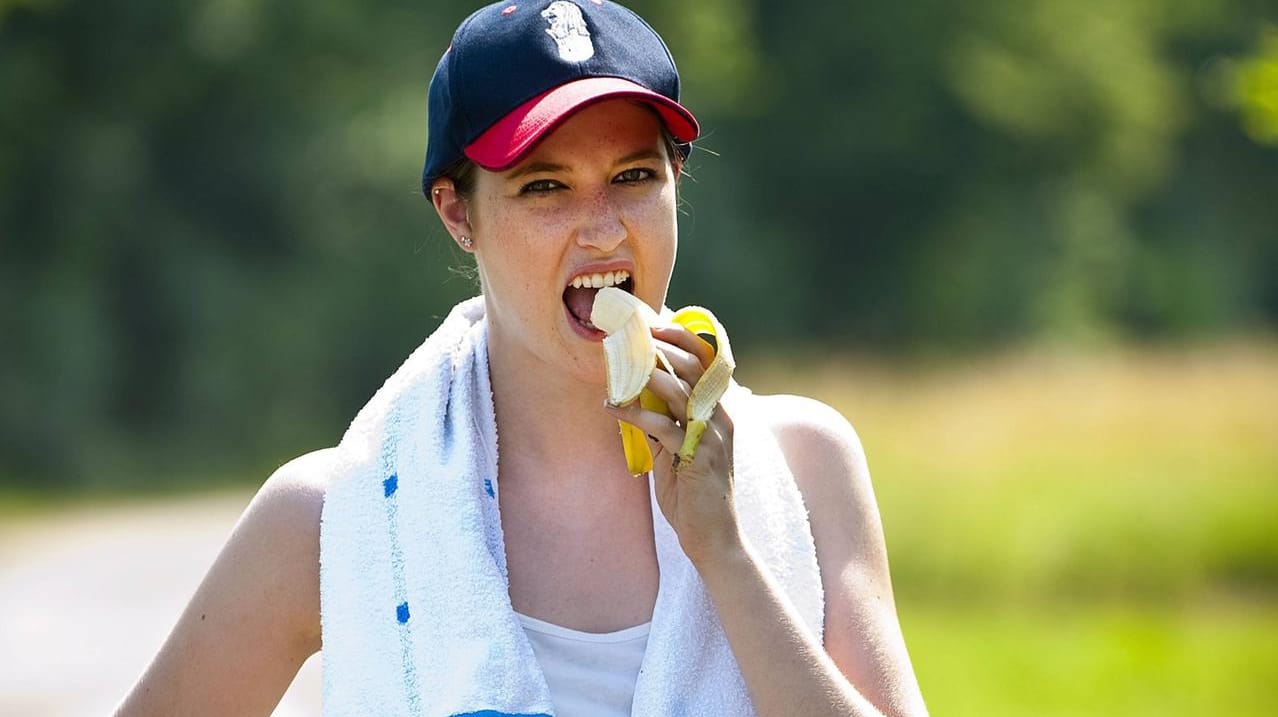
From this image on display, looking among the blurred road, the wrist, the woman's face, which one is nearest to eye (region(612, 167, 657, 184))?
the woman's face

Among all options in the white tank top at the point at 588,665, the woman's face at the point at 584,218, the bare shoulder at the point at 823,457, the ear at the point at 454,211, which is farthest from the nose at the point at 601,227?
the white tank top at the point at 588,665

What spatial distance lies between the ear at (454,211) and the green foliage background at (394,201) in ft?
36.7

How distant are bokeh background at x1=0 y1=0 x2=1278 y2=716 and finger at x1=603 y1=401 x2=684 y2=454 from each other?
1639 mm

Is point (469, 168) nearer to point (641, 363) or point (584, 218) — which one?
point (584, 218)

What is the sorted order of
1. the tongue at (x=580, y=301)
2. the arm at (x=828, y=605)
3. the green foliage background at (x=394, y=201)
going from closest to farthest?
the arm at (x=828, y=605), the tongue at (x=580, y=301), the green foliage background at (x=394, y=201)

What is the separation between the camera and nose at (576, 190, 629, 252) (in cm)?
268

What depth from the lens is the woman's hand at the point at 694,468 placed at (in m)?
2.57

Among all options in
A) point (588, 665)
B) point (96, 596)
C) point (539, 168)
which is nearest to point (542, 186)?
point (539, 168)

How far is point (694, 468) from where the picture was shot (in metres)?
2.58

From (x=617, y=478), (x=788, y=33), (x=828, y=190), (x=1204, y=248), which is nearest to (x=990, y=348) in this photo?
(x=828, y=190)

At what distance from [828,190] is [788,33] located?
3055 millimetres

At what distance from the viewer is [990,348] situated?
99.6ft

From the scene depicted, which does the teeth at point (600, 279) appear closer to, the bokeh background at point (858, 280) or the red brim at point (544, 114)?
the red brim at point (544, 114)

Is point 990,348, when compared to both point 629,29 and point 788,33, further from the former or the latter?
point 629,29
